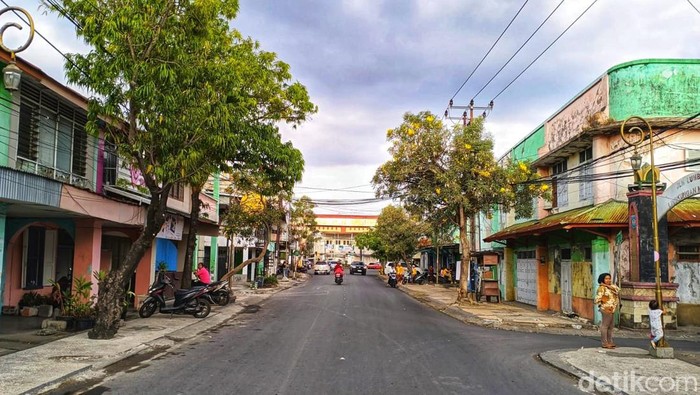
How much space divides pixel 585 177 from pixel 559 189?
3598 millimetres

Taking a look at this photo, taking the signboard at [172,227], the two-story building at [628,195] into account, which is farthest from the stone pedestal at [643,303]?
the signboard at [172,227]

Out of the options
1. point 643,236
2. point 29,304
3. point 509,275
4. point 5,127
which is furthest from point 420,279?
point 5,127

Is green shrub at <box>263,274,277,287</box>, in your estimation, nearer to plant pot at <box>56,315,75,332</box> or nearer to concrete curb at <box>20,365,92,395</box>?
plant pot at <box>56,315,75,332</box>

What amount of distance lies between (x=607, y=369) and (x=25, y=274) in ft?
50.3

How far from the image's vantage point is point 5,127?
1133 cm

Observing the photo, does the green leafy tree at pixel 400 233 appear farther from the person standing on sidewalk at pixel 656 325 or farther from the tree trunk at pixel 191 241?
the person standing on sidewalk at pixel 656 325

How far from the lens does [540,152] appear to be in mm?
23344

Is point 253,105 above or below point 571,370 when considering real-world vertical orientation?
above

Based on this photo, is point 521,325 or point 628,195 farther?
point 521,325

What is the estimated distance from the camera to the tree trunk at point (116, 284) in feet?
38.3

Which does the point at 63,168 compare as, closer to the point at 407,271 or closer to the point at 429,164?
the point at 429,164

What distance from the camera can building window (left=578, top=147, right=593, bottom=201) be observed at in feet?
61.7

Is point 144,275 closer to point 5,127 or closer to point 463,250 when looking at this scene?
point 5,127

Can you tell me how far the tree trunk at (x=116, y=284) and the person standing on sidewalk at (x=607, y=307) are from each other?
33.5 ft
